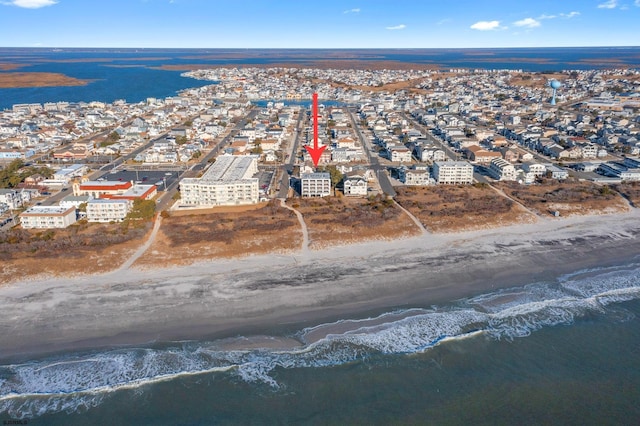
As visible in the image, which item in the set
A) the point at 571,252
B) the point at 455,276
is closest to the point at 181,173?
the point at 455,276

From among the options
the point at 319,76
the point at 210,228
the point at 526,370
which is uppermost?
the point at 319,76

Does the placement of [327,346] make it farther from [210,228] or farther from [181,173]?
[181,173]

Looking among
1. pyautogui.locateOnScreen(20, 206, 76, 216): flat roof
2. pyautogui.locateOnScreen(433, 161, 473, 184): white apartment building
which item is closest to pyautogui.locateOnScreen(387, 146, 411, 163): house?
pyautogui.locateOnScreen(433, 161, 473, 184): white apartment building

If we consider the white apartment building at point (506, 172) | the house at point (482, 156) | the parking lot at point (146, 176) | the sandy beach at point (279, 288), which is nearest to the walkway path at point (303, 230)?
the sandy beach at point (279, 288)

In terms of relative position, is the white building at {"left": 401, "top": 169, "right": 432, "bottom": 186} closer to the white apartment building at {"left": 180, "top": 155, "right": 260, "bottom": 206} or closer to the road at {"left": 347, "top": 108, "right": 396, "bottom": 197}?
the road at {"left": 347, "top": 108, "right": 396, "bottom": 197}

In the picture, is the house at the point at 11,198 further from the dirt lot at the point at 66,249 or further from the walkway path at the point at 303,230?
the walkway path at the point at 303,230
